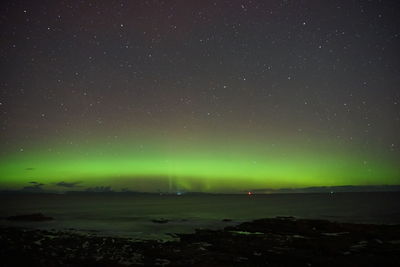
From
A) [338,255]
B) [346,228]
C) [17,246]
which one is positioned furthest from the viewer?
[346,228]

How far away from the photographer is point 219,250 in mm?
24234

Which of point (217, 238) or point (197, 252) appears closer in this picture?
point (197, 252)

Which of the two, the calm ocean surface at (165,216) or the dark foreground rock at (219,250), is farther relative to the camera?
the calm ocean surface at (165,216)

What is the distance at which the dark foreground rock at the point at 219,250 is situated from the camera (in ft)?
67.7

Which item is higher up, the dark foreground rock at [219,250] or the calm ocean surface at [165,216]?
the dark foreground rock at [219,250]

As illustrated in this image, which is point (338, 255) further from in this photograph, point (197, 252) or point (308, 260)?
point (197, 252)

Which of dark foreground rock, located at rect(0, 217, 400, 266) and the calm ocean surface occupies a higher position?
dark foreground rock, located at rect(0, 217, 400, 266)

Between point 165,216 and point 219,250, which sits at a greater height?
point 219,250

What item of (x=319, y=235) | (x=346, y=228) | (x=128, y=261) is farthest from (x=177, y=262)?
(x=346, y=228)

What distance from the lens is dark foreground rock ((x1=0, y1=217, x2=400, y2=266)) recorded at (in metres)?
20.6

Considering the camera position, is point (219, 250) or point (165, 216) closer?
point (219, 250)

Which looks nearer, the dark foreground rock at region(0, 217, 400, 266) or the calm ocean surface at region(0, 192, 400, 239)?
the dark foreground rock at region(0, 217, 400, 266)

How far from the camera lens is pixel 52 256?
21484mm

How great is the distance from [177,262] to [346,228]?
22197mm
